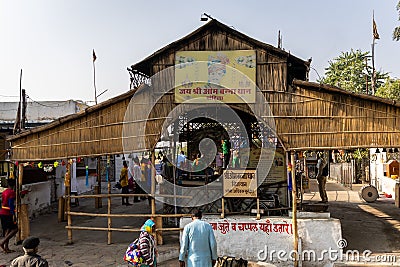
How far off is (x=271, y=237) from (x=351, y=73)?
33030 millimetres

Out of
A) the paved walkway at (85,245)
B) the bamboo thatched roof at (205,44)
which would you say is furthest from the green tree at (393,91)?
the paved walkway at (85,245)

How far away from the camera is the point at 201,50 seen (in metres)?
9.43

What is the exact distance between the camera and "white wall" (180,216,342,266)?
9062 millimetres

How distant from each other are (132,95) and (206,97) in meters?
1.77

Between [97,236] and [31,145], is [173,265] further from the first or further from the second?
[31,145]

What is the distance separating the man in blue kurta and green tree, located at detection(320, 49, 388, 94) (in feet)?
107

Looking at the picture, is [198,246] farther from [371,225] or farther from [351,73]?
[351,73]

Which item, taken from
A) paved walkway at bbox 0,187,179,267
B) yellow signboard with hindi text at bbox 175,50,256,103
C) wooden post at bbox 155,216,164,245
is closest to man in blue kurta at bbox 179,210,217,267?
paved walkway at bbox 0,187,179,267

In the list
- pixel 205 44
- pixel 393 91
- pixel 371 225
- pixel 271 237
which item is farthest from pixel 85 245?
pixel 393 91

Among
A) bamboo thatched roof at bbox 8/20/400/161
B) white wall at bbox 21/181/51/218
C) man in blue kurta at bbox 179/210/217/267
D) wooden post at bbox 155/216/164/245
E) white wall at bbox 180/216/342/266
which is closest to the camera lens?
man in blue kurta at bbox 179/210/217/267

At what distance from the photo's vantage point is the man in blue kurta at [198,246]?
6.35m

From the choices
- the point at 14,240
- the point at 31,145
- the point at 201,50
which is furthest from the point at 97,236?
the point at 201,50

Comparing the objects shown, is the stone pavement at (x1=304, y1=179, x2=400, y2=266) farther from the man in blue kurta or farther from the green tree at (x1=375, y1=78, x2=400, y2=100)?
the green tree at (x1=375, y1=78, x2=400, y2=100)

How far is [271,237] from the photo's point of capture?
923cm
